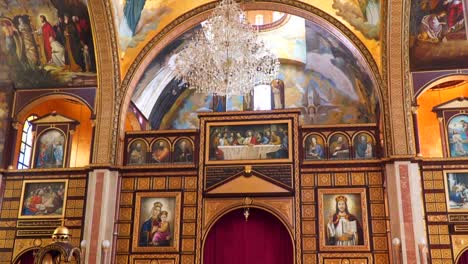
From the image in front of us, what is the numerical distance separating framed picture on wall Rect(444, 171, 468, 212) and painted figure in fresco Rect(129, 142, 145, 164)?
28.2 feet

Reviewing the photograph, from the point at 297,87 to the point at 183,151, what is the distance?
5.83 metres

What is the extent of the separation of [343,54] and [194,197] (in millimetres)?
6613

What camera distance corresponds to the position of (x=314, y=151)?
16.1m

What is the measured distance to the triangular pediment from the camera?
51.4ft

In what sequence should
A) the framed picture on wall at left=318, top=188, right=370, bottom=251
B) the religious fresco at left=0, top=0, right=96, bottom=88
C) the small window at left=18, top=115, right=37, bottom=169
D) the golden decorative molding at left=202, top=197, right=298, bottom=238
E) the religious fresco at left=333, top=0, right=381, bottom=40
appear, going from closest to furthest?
the framed picture on wall at left=318, top=188, right=370, bottom=251 → the golden decorative molding at left=202, top=197, right=298, bottom=238 → the religious fresco at left=333, top=0, right=381, bottom=40 → the religious fresco at left=0, top=0, right=96, bottom=88 → the small window at left=18, top=115, right=37, bottom=169

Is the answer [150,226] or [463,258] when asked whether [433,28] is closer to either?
[463,258]

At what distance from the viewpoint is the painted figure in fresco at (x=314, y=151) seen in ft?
52.7

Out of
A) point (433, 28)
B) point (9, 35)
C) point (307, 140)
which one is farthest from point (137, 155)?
point (433, 28)

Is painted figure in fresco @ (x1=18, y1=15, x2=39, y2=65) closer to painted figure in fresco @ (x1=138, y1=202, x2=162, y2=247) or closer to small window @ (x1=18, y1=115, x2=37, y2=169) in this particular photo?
small window @ (x1=18, y1=115, x2=37, y2=169)

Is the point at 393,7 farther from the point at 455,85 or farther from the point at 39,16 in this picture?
the point at 39,16

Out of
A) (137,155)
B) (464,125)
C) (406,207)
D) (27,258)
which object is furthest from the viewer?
(137,155)

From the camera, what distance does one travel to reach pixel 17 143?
1706 cm

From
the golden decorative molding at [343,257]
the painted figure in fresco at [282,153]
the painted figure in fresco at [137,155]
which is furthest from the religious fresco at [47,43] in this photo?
the golden decorative molding at [343,257]

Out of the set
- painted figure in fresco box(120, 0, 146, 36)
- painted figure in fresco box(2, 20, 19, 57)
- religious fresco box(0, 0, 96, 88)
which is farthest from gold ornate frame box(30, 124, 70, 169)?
painted figure in fresco box(120, 0, 146, 36)
